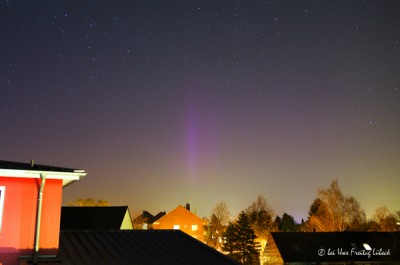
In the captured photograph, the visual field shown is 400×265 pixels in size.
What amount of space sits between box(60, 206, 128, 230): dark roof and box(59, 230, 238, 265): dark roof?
32484 millimetres

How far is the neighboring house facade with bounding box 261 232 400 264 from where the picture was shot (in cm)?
4575

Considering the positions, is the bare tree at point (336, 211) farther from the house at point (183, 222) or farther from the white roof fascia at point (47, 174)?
the white roof fascia at point (47, 174)

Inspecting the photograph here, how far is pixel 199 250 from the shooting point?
13312 millimetres

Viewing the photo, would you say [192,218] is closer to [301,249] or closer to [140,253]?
[301,249]

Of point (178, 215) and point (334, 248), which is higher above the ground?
point (178, 215)

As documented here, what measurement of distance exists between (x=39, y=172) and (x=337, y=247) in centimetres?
4515

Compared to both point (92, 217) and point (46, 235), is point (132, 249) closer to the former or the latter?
point (46, 235)

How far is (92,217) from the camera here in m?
46.8

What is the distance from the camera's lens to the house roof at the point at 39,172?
398 inches

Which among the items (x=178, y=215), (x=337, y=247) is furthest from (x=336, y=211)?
(x=178, y=215)

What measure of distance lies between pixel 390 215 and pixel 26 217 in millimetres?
66160

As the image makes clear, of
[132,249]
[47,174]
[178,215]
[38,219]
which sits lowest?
[132,249]

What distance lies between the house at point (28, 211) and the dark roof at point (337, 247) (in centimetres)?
3971

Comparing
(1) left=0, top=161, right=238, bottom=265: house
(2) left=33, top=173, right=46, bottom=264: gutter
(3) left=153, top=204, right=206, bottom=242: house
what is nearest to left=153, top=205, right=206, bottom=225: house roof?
(3) left=153, top=204, right=206, bottom=242: house
